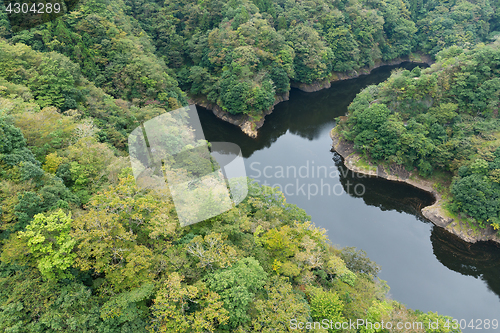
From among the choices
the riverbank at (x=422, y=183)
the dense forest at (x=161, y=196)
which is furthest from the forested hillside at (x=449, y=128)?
the riverbank at (x=422, y=183)

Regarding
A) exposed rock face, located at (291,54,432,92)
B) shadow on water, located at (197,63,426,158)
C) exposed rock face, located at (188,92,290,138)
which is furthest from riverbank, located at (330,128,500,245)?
exposed rock face, located at (291,54,432,92)

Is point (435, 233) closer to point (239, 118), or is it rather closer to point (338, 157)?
point (338, 157)

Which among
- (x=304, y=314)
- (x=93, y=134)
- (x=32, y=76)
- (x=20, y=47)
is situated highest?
(x=20, y=47)

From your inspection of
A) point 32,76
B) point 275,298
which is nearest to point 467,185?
point 275,298

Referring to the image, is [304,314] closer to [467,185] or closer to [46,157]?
[46,157]

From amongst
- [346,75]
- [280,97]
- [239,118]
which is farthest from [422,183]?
[346,75]

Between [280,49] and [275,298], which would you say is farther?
[280,49]
